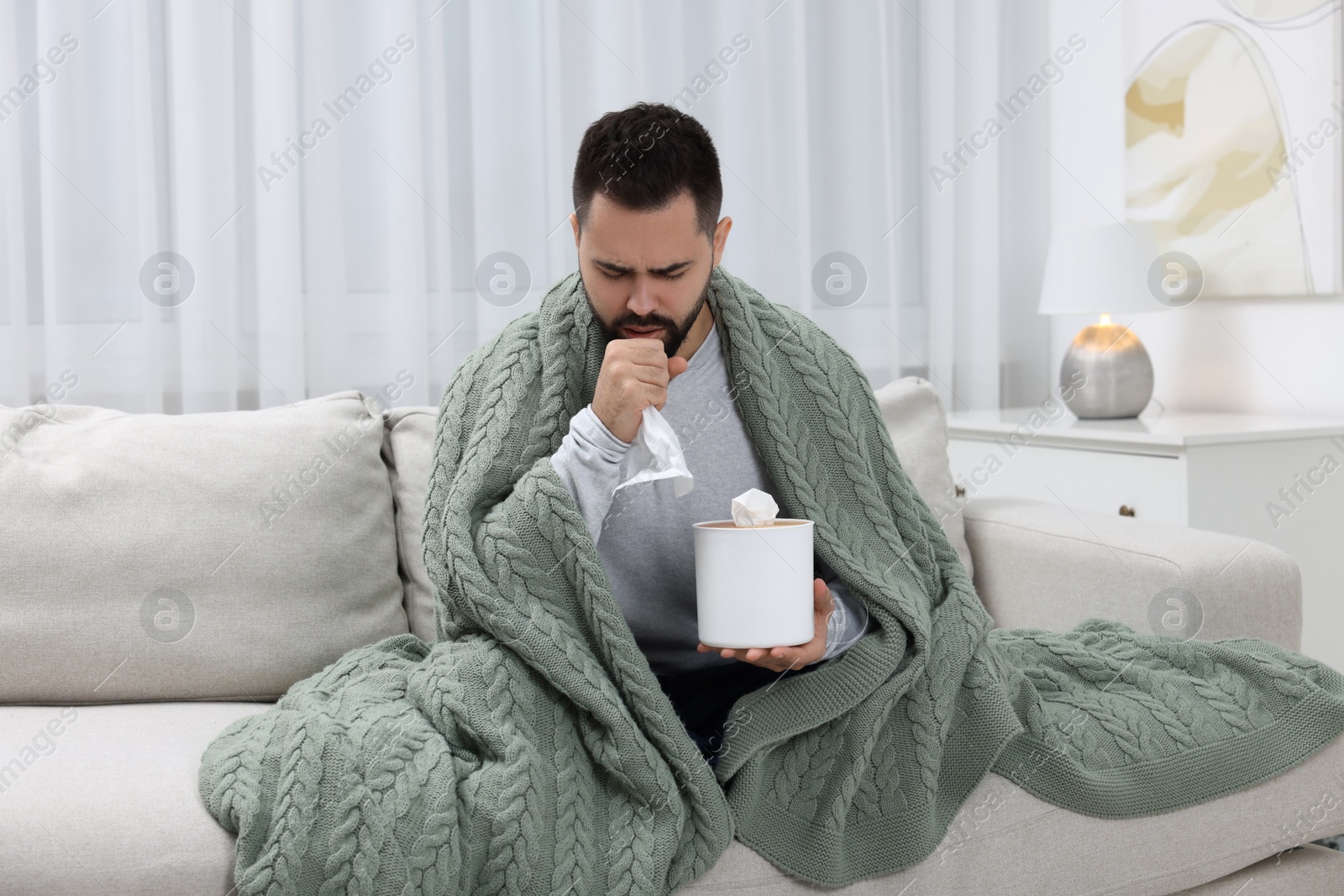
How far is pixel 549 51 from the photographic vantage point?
8.76 feet

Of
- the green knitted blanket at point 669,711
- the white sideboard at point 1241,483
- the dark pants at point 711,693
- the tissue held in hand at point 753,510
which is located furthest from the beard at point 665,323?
the white sideboard at point 1241,483

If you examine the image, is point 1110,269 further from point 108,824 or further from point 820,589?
point 108,824

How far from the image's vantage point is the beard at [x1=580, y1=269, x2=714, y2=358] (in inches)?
51.7

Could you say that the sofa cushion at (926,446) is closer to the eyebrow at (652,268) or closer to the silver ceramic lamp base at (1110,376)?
the eyebrow at (652,268)

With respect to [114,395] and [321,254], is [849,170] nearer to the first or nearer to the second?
[321,254]

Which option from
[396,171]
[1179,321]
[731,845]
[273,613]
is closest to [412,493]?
[273,613]

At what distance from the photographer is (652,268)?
1.28 meters

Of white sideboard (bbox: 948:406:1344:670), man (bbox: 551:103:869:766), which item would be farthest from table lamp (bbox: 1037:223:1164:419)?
man (bbox: 551:103:869:766)

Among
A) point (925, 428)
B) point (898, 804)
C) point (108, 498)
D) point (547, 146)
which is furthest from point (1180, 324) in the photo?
point (108, 498)

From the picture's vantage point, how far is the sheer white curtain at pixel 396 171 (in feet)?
7.62

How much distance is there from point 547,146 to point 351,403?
3.61 feet

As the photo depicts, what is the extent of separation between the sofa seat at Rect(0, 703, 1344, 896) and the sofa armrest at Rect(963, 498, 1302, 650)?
0.82 feet

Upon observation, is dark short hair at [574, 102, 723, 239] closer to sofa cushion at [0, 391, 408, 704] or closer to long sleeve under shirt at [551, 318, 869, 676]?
long sleeve under shirt at [551, 318, 869, 676]

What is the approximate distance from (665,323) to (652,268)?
71 mm
